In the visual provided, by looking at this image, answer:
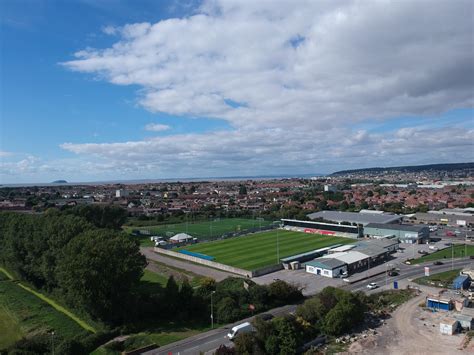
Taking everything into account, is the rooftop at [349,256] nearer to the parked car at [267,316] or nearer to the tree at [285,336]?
the parked car at [267,316]

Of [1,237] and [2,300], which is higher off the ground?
[1,237]

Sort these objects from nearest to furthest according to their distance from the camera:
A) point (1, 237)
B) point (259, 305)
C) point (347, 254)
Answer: point (259, 305)
point (347, 254)
point (1, 237)

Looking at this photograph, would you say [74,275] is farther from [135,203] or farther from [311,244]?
[135,203]

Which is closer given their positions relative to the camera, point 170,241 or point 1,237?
point 1,237

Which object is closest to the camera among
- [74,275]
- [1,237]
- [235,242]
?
[74,275]

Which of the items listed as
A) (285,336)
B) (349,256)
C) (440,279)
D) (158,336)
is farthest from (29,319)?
(440,279)

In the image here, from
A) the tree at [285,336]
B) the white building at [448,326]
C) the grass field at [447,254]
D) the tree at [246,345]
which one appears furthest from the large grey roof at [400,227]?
the tree at [246,345]


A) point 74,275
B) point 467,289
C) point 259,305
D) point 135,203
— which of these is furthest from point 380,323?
point 135,203
